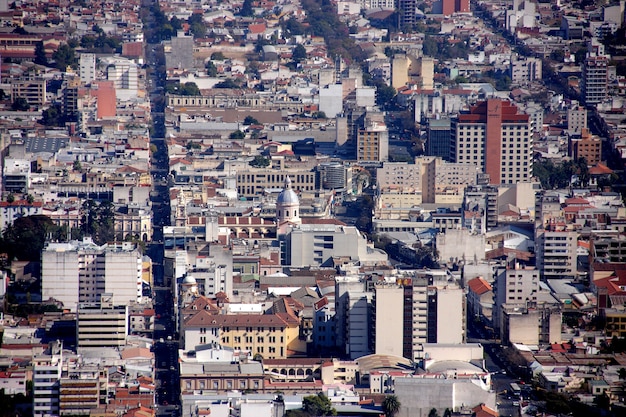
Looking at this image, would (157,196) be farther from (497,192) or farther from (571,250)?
(571,250)

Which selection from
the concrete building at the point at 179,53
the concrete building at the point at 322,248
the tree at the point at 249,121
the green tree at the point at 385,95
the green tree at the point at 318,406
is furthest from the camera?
the concrete building at the point at 179,53

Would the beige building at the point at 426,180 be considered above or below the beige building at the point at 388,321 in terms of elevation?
above

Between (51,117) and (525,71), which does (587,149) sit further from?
(51,117)

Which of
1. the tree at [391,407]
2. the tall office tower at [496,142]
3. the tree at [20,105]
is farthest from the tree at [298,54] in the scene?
the tree at [391,407]

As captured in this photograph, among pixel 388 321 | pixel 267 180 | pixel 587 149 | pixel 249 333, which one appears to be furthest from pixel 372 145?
pixel 388 321

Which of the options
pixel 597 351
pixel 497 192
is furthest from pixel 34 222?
pixel 597 351

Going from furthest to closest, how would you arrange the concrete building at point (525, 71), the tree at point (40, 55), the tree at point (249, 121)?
the tree at point (40, 55), the concrete building at point (525, 71), the tree at point (249, 121)

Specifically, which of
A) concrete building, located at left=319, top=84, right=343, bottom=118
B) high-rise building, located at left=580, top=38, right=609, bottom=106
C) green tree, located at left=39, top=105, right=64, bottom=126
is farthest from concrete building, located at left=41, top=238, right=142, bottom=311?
high-rise building, located at left=580, top=38, right=609, bottom=106

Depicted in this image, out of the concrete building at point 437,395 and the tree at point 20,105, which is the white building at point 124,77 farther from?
the concrete building at point 437,395
